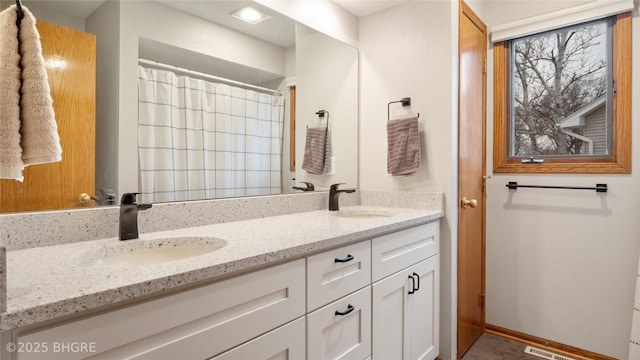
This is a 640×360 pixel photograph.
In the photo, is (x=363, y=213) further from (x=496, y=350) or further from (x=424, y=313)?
(x=496, y=350)

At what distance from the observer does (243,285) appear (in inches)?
36.2

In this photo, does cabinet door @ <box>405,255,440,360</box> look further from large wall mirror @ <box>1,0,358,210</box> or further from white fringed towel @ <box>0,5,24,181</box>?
white fringed towel @ <box>0,5,24,181</box>

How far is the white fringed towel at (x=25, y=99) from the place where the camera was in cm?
75

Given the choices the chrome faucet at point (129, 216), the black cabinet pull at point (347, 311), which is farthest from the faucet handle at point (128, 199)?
the black cabinet pull at point (347, 311)

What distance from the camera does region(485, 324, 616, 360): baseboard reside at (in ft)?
6.70

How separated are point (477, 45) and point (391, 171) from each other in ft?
3.36

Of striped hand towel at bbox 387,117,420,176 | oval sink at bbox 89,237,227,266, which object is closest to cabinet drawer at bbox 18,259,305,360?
oval sink at bbox 89,237,227,266

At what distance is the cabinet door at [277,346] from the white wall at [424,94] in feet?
3.79

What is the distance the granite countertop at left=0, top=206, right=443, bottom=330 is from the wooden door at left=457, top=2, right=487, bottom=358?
31.2 inches

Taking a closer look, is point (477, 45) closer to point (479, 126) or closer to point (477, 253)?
point (479, 126)

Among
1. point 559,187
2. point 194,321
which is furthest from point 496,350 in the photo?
point 194,321

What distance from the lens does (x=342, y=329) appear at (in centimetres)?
128

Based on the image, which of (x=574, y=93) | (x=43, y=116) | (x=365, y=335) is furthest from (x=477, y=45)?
(x=43, y=116)

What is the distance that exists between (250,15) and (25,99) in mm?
1173
